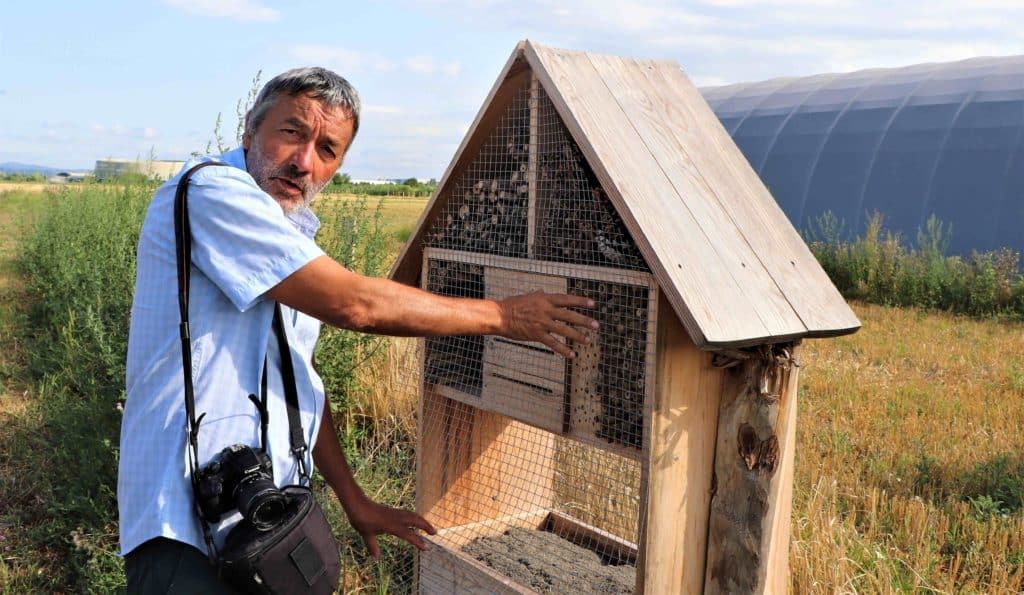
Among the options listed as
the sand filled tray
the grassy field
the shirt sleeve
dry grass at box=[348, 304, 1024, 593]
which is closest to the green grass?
the grassy field

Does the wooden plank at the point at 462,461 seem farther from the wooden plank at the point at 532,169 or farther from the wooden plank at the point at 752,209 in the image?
the wooden plank at the point at 752,209

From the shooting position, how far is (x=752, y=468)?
252 centimetres

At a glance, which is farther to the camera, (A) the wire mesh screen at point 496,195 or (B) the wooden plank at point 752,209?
(A) the wire mesh screen at point 496,195

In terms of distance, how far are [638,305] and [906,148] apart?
12.6 meters

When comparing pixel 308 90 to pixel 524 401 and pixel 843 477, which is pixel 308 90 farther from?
pixel 843 477

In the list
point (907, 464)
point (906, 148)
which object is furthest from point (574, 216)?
point (906, 148)

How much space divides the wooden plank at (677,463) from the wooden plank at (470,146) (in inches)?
36.5

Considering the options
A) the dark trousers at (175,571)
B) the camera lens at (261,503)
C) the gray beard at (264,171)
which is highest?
the gray beard at (264,171)

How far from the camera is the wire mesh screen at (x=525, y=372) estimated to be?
8.91ft

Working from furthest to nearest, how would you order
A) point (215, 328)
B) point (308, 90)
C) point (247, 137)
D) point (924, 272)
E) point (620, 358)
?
1. point (924, 272)
2. point (620, 358)
3. point (247, 137)
4. point (308, 90)
5. point (215, 328)

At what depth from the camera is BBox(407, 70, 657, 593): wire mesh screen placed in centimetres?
272

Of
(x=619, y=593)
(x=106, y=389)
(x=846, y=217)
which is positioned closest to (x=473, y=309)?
(x=619, y=593)

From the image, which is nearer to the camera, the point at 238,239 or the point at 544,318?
the point at 238,239

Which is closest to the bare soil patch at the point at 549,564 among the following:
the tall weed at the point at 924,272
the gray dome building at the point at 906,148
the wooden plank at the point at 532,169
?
the wooden plank at the point at 532,169
